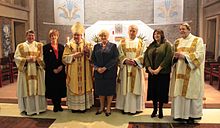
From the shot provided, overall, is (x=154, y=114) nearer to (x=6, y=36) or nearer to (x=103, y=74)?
(x=103, y=74)

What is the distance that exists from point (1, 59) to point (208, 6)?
6.87 metres

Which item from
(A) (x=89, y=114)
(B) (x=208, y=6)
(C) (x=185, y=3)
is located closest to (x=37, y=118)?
(A) (x=89, y=114)

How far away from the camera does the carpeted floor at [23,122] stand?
3885 mm

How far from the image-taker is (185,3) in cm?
945

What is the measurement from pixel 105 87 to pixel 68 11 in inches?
256

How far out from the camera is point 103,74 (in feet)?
13.8

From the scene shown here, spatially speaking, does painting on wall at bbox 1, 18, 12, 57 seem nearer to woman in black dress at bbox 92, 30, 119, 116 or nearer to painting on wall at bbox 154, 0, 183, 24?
woman in black dress at bbox 92, 30, 119, 116

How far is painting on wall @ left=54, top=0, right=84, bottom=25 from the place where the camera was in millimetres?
9992

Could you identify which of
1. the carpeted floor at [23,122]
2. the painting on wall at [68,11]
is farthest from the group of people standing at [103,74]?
the painting on wall at [68,11]

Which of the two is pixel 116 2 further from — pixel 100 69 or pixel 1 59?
pixel 100 69

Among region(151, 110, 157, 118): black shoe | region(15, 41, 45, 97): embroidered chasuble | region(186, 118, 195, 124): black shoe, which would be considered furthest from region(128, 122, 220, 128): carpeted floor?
region(15, 41, 45, 97): embroidered chasuble

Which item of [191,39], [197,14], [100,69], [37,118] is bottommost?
[37,118]

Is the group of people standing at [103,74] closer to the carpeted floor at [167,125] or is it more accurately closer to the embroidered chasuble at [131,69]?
the embroidered chasuble at [131,69]

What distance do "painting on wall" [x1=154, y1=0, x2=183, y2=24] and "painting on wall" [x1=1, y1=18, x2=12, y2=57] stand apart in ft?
18.0
